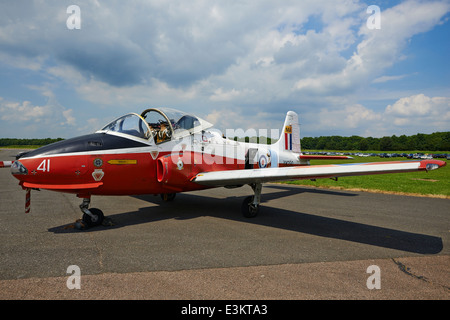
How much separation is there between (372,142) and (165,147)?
532 feet

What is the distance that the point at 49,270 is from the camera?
3594 mm

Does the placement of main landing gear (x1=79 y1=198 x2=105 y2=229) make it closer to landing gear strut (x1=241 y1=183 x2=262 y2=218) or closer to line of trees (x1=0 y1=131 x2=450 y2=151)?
A: landing gear strut (x1=241 y1=183 x2=262 y2=218)

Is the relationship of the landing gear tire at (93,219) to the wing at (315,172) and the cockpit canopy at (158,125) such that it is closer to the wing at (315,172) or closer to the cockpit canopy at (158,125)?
the cockpit canopy at (158,125)

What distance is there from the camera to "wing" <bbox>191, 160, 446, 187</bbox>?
450 centimetres

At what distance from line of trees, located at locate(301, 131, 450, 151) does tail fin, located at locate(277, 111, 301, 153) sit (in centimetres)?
12657

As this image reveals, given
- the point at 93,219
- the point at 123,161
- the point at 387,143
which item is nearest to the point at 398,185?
the point at 123,161

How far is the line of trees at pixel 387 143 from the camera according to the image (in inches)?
4668

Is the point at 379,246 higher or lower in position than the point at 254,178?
lower

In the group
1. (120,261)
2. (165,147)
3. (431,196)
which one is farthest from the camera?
(431,196)

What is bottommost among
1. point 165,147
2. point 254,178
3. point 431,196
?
point 431,196

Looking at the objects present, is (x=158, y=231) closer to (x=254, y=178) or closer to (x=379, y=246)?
(x=254, y=178)

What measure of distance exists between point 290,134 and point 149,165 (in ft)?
27.8

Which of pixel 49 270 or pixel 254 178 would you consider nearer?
pixel 49 270
